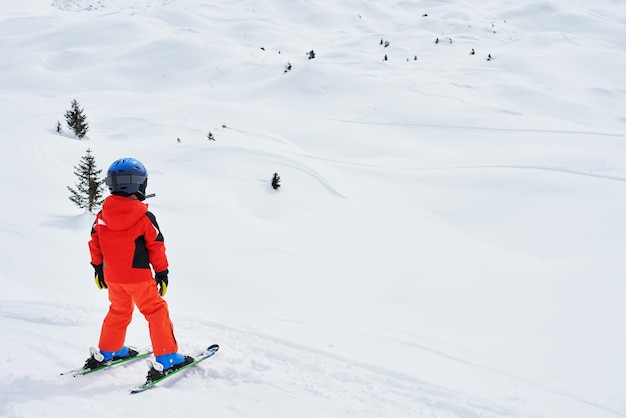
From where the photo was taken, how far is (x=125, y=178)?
273 cm

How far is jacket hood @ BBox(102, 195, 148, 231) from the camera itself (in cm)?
274

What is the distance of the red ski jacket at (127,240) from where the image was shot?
9.00 feet

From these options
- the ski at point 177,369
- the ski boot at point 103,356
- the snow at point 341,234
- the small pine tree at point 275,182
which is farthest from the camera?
the small pine tree at point 275,182

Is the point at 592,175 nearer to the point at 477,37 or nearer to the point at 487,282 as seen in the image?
the point at 487,282

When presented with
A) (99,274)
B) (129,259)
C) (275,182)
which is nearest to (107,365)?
(99,274)

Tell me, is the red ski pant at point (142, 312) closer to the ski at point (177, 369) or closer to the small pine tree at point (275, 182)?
the ski at point (177, 369)

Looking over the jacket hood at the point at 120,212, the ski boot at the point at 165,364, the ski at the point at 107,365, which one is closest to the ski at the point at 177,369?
the ski boot at the point at 165,364

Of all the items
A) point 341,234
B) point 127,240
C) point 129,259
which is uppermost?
point 127,240

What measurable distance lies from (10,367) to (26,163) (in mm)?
6229

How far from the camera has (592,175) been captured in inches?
334

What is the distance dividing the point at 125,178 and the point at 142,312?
3.18ft

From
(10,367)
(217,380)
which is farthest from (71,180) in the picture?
(217,380)

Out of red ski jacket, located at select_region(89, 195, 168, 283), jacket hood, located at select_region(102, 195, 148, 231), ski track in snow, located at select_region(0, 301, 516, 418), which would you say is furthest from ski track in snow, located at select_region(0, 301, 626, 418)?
jacket hood, located at select_region(102, 195, 148, 231)

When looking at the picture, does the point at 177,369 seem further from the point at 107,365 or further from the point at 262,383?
the point at 262,383
